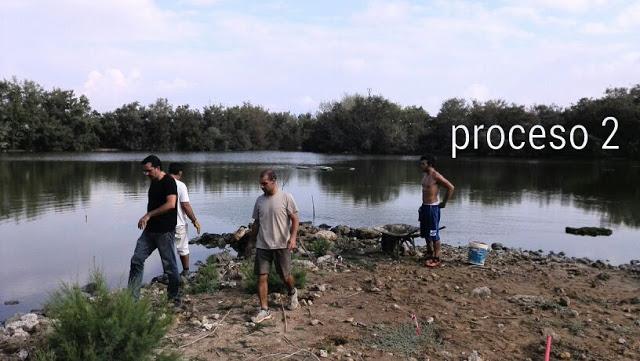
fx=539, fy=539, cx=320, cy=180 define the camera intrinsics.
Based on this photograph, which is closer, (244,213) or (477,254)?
(477,254)

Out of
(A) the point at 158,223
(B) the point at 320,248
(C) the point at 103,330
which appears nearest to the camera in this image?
(C) the point at 103,330

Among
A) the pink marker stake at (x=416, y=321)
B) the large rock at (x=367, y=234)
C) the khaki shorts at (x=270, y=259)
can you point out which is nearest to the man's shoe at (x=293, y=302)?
the khaki shorts at (x=270, y=259)

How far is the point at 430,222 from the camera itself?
30.4ft

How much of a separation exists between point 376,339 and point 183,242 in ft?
14.8

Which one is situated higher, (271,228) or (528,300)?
(271,228)

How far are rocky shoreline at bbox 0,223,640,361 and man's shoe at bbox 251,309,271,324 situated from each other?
100mm

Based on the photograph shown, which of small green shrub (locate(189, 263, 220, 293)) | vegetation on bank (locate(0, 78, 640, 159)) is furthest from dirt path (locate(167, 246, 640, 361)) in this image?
vegetation on bank (locate(0, 78, 640, 159))

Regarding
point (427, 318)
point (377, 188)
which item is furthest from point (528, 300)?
point (377, 188)

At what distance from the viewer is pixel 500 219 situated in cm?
1892

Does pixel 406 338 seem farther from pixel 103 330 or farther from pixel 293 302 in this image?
pixel 103 330

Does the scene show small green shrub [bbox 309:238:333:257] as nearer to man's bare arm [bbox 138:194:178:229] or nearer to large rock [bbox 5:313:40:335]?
man's bare arm [bbox 138:194:178:229]

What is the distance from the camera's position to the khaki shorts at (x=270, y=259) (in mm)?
6309

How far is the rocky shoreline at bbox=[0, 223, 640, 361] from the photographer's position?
5.49m

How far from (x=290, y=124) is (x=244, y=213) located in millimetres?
83688
